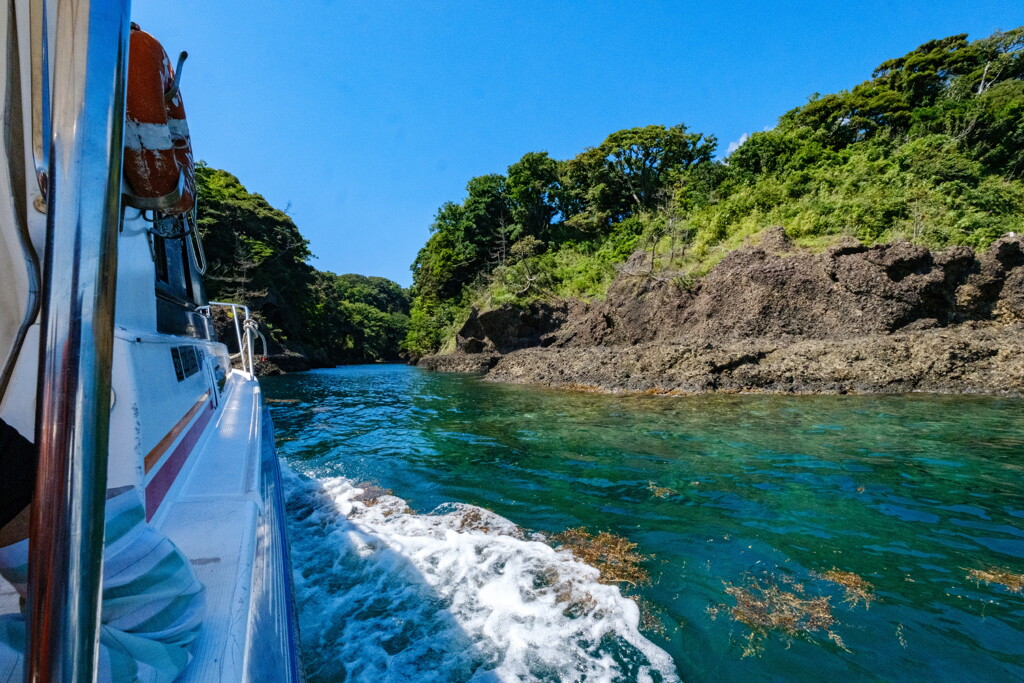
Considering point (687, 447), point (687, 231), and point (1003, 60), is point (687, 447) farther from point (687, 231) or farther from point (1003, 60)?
point (1003, 60)

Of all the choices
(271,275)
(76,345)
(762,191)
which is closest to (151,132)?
(76,345)

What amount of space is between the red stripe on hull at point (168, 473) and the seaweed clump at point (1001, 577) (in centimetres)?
457

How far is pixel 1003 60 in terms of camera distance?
2447cm

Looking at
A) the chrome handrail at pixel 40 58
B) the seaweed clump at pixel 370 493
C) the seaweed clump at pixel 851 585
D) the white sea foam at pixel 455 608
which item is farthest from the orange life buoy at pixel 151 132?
the seaweed clump at pixel 851 585

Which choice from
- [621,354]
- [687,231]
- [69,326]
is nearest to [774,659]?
[69,326]

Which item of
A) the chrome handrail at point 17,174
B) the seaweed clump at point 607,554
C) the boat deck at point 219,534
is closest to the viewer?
the chrome handrail at point 17,174

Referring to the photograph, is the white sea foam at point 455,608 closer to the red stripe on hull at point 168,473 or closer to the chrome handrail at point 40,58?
the red stripe on hull at point 168,473

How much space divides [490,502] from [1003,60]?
39.3 m

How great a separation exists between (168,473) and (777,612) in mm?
3413

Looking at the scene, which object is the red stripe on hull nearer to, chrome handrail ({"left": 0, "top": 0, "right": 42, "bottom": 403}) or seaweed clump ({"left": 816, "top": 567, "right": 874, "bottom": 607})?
chrome handrail ({"left": 0, "top": 0, "right": 42, "bottom": 403})

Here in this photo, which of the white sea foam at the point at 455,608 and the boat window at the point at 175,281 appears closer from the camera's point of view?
the white sea foam at the point at 455,608

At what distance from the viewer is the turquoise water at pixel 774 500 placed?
2160mm

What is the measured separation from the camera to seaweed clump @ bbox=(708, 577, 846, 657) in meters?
2.21

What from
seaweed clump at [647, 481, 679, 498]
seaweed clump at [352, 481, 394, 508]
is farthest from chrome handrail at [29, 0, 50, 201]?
seaweed clump at [647, 481, 679, 498]
